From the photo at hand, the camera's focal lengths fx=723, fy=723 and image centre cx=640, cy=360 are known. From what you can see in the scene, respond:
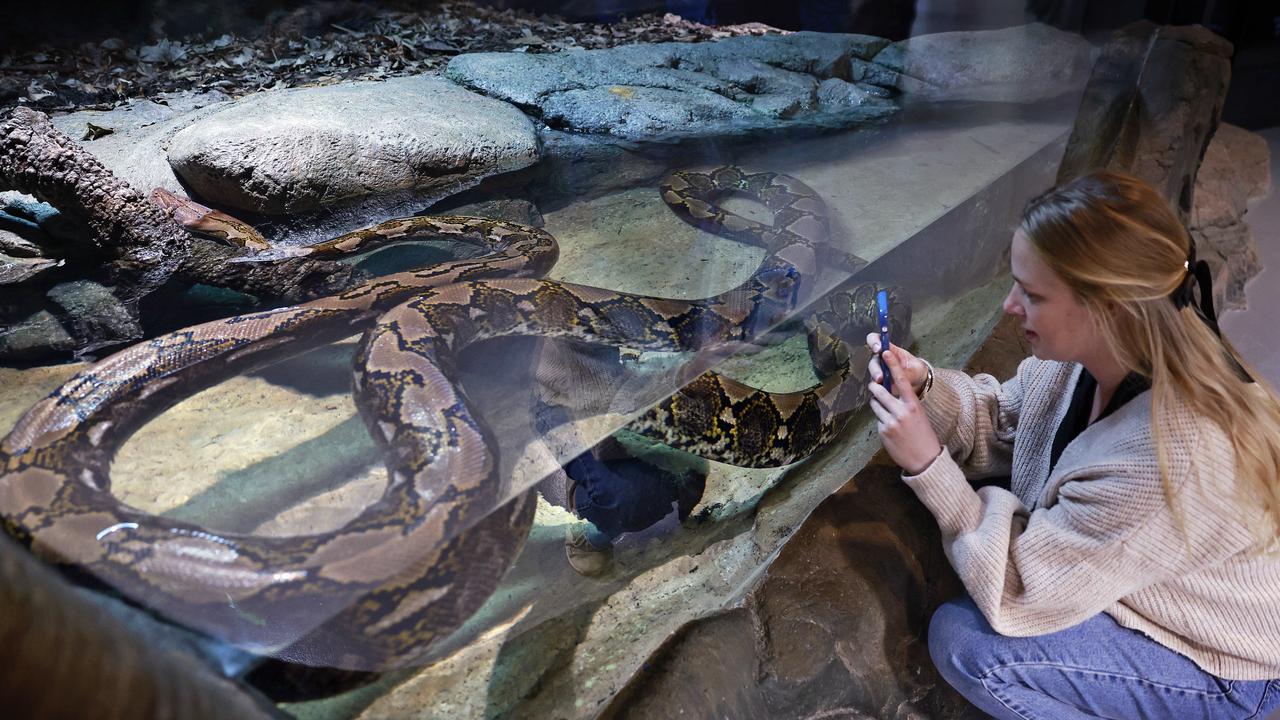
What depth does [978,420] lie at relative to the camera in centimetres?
171

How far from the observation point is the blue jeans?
4.49ft

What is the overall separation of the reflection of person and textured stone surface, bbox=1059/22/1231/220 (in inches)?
56.2

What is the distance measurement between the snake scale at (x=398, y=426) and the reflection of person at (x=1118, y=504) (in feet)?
1.34

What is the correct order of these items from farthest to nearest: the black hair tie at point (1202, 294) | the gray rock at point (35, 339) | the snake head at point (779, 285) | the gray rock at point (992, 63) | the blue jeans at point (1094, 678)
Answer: the gray rock at point (992, 63) < the snake head at point (779, 285) < the blue jeans at point (1094, 678) < the black hair tie at point (1202, 294) < the gray rock at point (35, 339)

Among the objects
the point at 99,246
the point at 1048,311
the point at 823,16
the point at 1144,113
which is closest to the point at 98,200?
the point at 99,246

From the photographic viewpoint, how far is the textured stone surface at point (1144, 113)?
249 centimetres

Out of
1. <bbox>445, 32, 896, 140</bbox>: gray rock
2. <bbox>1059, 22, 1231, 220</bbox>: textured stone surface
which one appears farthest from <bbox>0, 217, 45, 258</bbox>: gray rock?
<bbox>1059, 22, 1231, 220</bbox>: textured stone surface

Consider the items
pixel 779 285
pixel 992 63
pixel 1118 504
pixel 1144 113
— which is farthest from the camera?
pixel 1144 113

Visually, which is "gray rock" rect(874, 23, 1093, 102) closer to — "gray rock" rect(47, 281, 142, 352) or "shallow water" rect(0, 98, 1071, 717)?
"shallow water" rect(0, 98, 1071, 717)

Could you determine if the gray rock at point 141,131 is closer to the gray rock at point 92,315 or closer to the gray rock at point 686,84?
the gray rock at point 92,315

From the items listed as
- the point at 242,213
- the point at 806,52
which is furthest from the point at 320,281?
the point at 806,52

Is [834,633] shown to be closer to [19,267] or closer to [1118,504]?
[1118,504]

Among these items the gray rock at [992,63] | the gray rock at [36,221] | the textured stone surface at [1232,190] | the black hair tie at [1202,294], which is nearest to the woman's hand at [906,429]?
the black hair tie at [1202,294]

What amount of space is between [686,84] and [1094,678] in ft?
5.85
